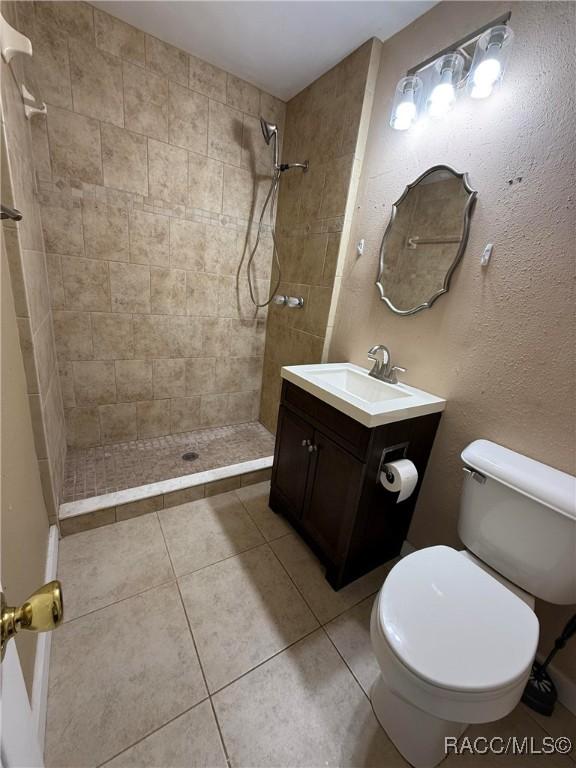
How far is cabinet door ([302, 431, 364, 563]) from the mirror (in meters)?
0.74

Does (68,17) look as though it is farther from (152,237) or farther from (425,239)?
(425,239)

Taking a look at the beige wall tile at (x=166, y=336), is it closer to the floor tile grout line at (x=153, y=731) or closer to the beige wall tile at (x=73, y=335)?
the beige wall tile at (x=73, y=335)

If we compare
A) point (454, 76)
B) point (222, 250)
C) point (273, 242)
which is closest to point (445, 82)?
point (454, 76)

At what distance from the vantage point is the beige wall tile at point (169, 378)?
216 cm

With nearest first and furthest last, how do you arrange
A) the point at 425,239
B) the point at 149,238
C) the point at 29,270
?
the point at 29,270
the point at 425,239
the point at 149,238

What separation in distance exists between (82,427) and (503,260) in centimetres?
236

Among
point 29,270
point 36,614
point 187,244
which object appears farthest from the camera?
point 187,244

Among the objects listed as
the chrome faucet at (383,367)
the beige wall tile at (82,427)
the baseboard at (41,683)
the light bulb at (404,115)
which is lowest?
the baseboard at (41,683)

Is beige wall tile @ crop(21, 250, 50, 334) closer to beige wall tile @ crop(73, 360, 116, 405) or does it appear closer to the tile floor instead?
beige wall tile @ crop(73, 360, 116, 405)

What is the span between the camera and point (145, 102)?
167 cm

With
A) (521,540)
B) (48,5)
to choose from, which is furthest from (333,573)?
(48,5)

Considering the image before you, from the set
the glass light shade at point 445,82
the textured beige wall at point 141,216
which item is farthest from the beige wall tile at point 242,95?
the glass light shade at point 445,82

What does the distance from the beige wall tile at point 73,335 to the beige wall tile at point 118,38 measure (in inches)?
51.2

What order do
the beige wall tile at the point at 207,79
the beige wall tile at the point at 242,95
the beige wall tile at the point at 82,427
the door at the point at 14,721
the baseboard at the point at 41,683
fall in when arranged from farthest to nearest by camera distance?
the beige wall tile at the point at 82,427, the beige wall tile at the point at 242,95, the beige wall tile at the point at 207,79, the baseboard at the point at 41,683, the door at the point at 14,721
